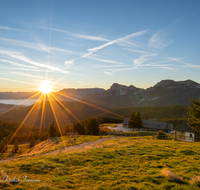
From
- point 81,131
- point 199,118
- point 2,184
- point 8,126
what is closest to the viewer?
point 2,184

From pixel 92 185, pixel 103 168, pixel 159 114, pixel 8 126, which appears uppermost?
pixel 92 185

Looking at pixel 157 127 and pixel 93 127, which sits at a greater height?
pixel 93 127

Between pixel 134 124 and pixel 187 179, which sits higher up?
pixel 187 179

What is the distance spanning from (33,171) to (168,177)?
931 centimetres

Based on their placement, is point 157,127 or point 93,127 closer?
point 93,127

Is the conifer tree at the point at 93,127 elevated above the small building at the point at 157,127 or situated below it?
above

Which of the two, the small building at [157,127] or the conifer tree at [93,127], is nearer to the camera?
the conifer tree at [93,127]

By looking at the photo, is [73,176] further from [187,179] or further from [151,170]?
[187,179]

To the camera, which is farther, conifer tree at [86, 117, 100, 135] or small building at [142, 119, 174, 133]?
small building at [142, 119, 174, 133]

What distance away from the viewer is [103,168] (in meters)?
10.2

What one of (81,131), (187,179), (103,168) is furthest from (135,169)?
(81,131)

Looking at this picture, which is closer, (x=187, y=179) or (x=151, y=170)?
(x=187, y=179)

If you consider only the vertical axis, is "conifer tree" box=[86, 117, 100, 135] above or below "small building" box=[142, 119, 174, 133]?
above

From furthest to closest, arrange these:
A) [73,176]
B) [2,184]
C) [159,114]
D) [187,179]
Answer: [159,114]
[73,176]
[187,179]
[2,184]
